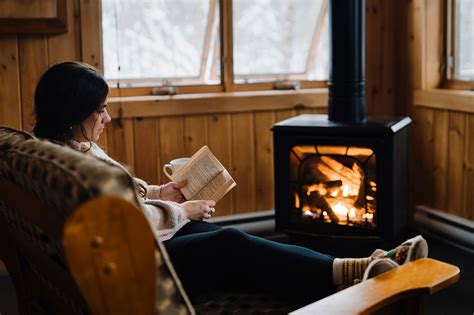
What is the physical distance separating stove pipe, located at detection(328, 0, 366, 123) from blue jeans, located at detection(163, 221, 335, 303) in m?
1.57

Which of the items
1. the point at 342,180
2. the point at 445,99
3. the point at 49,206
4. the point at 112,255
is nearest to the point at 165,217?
the point at 49,206

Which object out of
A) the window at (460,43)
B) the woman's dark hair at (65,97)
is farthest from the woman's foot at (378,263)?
the window at (460,43)

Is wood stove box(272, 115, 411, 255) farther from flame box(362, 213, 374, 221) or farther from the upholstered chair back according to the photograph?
the upholstered chair back

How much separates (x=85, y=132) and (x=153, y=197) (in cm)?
47

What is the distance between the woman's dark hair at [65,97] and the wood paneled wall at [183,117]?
4.30ft

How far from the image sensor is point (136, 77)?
3.86 metres

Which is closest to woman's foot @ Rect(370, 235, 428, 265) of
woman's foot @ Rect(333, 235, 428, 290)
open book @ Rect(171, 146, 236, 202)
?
woman's foot @ Rect(333, 235, 428, 290)

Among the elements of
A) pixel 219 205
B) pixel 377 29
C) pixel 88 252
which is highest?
pixel 377 29

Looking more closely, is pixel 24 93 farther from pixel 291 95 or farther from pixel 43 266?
pixel 43 266

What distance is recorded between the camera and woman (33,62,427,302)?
6.40 feet

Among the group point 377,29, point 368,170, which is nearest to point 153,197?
point 368,170

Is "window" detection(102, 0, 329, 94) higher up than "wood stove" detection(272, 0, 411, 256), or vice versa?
"window" detection(102, 0, 329, 94)

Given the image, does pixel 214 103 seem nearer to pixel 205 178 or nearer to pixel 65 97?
pixel 205 178

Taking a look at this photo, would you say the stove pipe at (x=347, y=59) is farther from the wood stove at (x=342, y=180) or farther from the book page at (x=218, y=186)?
the book page at (x=218, y=186)
